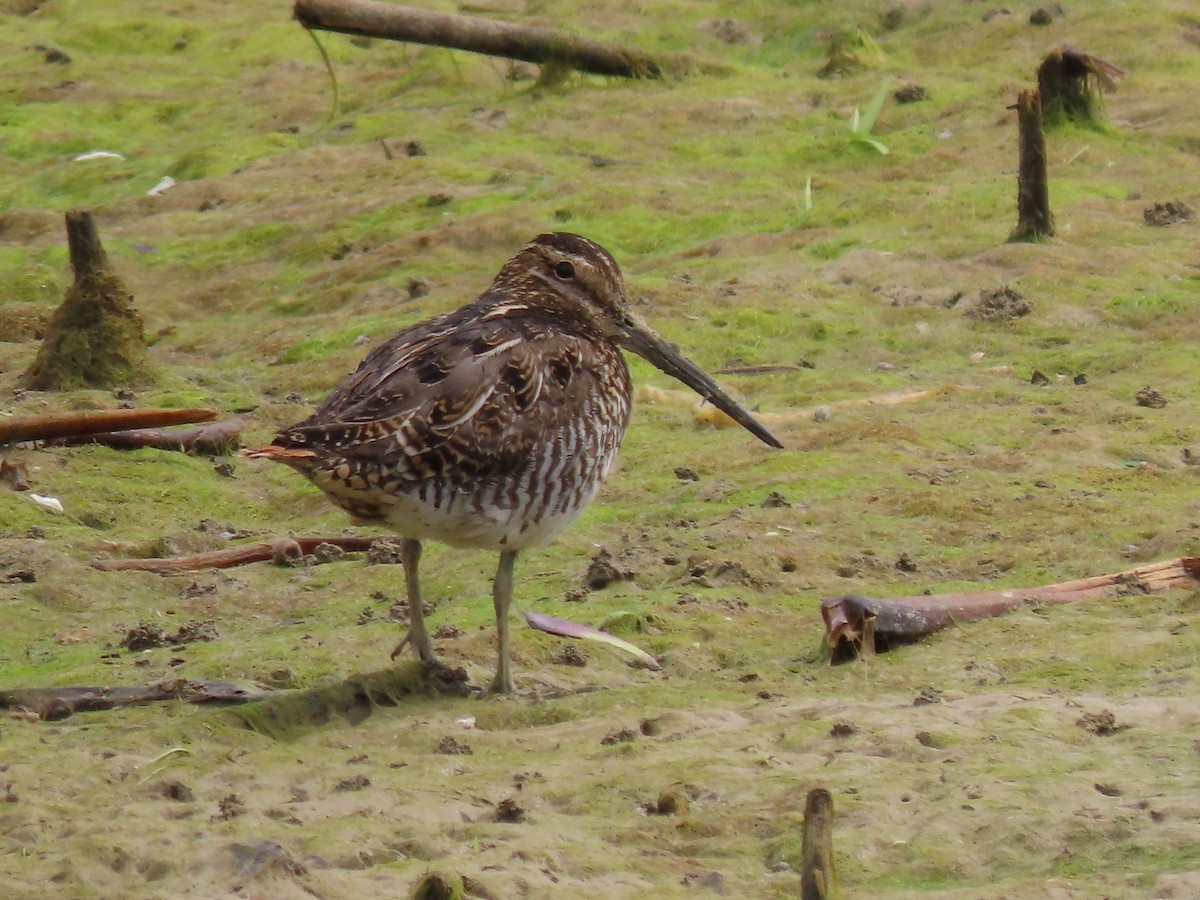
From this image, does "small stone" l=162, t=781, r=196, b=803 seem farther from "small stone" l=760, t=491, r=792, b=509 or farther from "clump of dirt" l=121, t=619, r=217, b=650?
"small stone" l=760, t=491, r=792, b=509

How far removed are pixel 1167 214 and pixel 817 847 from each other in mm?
9659

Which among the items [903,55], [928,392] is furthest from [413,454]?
[903,55]

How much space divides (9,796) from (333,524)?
4.10m

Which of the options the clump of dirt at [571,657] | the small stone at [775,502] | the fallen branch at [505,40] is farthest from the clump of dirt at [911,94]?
the clump of dirt at [571,657]

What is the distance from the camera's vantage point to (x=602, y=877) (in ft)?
15.1

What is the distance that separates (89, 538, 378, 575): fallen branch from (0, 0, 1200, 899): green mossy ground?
124 millimetres

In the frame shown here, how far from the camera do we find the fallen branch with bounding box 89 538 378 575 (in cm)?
780

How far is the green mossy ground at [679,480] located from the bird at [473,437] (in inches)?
23.6

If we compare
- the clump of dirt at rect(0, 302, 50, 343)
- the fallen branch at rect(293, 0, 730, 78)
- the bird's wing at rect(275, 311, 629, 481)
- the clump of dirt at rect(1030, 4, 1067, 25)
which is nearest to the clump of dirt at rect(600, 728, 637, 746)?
the bird's wing at rect(275, 311, 629, 481)

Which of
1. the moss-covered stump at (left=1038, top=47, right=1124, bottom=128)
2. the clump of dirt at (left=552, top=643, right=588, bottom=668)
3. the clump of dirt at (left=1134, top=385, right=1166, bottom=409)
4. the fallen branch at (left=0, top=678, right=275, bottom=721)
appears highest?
the moss-covered stump at (left=1038, top=47, right=1124, bottom=128)

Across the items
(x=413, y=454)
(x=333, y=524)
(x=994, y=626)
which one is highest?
(x=413, y=454)

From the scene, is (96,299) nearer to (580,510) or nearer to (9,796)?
(580,510)

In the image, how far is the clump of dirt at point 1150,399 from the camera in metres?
9.45

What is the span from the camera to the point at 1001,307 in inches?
443
